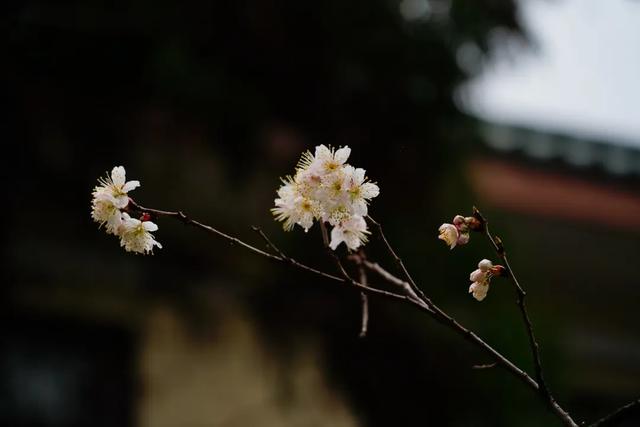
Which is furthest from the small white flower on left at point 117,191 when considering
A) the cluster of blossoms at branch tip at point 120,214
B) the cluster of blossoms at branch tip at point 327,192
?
the cluster of blossoms at branch tip at point 327,192

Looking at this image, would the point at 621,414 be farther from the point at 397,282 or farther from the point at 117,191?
the point at 117,191

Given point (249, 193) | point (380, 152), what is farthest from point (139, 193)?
point (380, 152)

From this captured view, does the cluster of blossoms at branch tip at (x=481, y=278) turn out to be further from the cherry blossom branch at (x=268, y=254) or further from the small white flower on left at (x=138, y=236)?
the small white flower on left at (x=138, y=236)

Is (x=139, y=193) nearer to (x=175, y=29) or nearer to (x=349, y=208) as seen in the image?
(x=175, y=29)

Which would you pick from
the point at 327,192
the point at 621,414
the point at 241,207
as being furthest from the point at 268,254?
the point at 241,207

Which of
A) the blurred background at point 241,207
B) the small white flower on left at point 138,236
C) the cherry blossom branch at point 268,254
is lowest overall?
the cherry blossom branch at point 268,254

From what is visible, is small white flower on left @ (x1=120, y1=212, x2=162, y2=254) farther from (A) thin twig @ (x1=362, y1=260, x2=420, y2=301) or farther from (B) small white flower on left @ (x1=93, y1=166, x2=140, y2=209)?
(A) thin twig @ (x1=362, y1=260, x2=420, y2=301)
